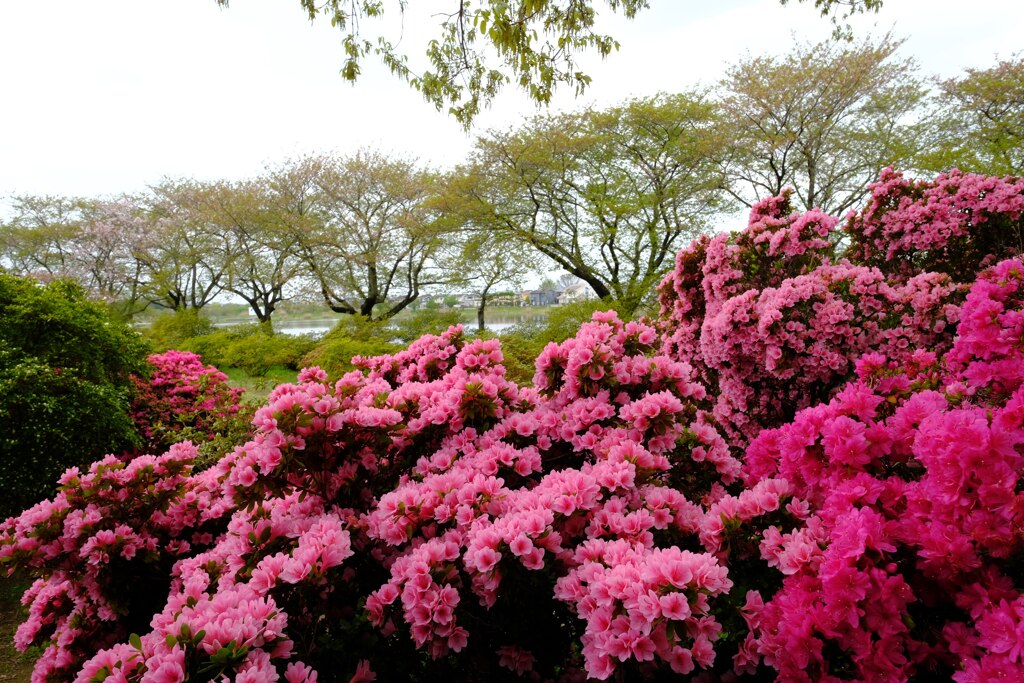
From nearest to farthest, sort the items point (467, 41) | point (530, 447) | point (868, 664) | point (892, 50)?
point (868, 664) < point (530, 447) < point (467, 41) < point (892, 50)

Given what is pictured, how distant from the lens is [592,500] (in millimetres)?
1834

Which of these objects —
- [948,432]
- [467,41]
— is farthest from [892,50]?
[948,432]

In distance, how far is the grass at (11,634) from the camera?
3.22m

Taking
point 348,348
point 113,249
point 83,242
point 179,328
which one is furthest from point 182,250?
point 348,348

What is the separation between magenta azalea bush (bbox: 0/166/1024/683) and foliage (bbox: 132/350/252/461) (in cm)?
265

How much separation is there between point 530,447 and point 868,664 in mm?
1298

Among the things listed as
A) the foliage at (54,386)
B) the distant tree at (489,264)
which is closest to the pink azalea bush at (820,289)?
the foliage at (54,386)

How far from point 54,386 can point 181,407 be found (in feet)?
5.59

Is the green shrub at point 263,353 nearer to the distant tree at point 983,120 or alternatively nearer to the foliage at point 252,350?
the foliage at point 252,350

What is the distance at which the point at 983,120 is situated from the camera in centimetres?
1498

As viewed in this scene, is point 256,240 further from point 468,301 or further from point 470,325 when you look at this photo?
point 470,325

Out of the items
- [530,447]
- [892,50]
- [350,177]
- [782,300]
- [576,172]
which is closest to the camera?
[530,447]

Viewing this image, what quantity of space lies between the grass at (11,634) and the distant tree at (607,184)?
475 inches

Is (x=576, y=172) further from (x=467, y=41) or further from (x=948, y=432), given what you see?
(x=948, y=432)
